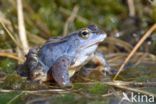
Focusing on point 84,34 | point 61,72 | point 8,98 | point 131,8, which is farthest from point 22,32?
point 131,8

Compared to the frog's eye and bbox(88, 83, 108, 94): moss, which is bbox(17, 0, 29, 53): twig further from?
bbox(88, 83, 108, 94): moss

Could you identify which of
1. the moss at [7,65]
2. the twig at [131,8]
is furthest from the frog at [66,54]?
the twig at [131,8]

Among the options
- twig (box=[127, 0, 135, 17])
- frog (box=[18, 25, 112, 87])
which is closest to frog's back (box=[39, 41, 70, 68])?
frog (box=[18, 25, 112, 87])

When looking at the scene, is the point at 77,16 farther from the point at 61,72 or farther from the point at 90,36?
the point at 61,72

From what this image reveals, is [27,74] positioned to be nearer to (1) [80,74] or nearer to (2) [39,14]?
(1) [80,74]

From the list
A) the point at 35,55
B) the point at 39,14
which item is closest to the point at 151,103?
the point at 35,55

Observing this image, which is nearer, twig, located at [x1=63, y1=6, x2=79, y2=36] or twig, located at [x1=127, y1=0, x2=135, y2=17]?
twig, located at [x1=63, y1=6, x2=79, y2=36]
